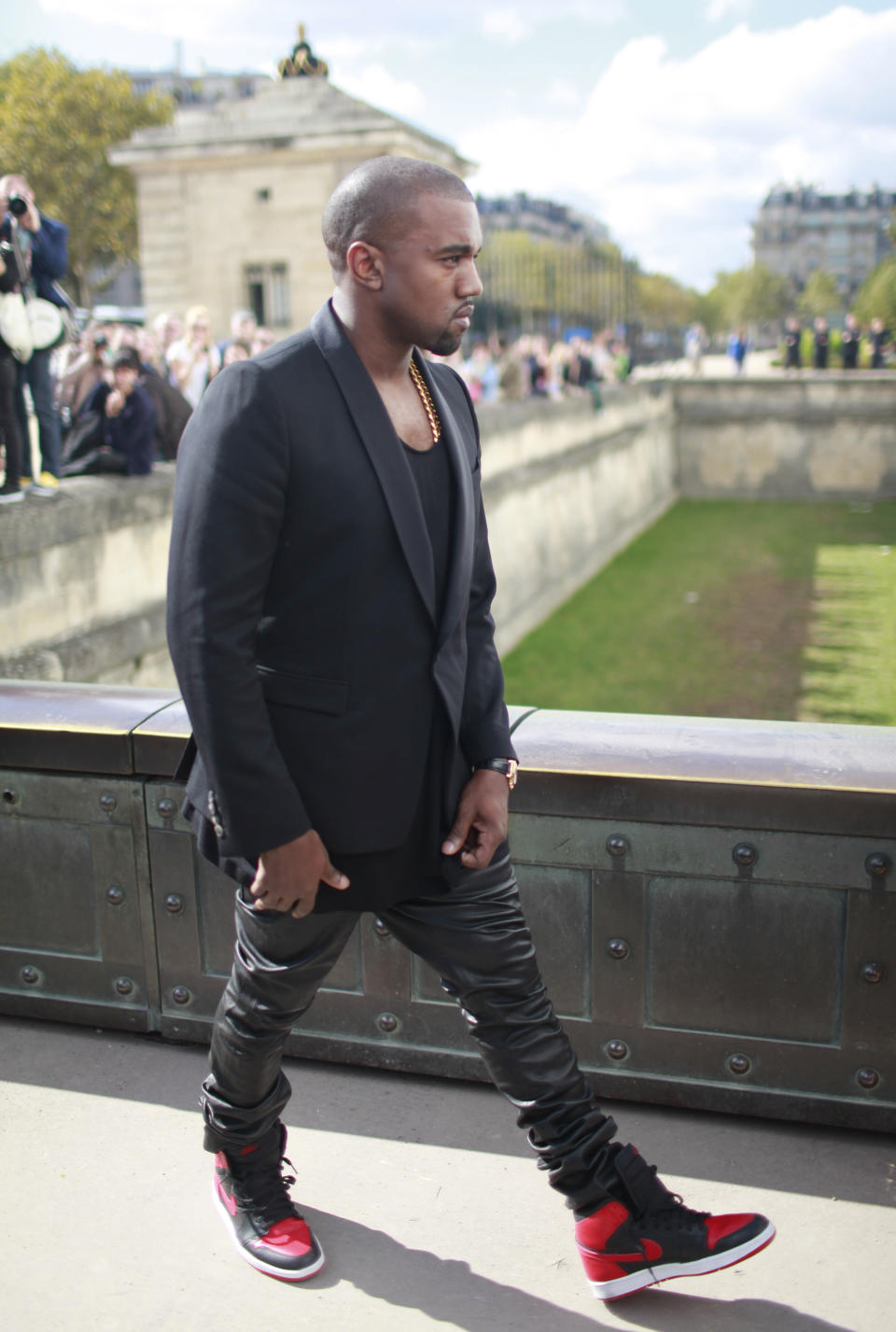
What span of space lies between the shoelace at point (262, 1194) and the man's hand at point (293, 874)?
69 centimetres

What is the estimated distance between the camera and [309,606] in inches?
81.0

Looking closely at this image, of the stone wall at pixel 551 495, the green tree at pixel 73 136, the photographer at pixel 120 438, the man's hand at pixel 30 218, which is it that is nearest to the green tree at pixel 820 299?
the green tree at pixel 73 136

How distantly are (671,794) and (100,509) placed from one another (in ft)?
15.4

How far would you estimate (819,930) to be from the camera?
2.76 metres

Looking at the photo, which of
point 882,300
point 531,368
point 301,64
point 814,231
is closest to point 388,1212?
point 531,368

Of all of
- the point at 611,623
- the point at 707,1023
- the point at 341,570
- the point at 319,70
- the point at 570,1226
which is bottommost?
the point at 611,623

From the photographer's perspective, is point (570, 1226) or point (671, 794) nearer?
point (570, 1226)

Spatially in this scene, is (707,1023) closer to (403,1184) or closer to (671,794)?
(671,794)

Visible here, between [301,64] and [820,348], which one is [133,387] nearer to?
[301,64]

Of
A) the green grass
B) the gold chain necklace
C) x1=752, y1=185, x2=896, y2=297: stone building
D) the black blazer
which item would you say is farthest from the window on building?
x1=752, y1=185, x2=896, y2=297: stone building

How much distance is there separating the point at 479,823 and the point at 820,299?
101 metres

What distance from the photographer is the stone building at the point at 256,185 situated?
2070 centimetres

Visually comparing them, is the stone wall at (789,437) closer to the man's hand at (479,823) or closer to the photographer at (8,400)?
the photographer at (8,400)

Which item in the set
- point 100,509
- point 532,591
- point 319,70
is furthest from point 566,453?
point 100,509
